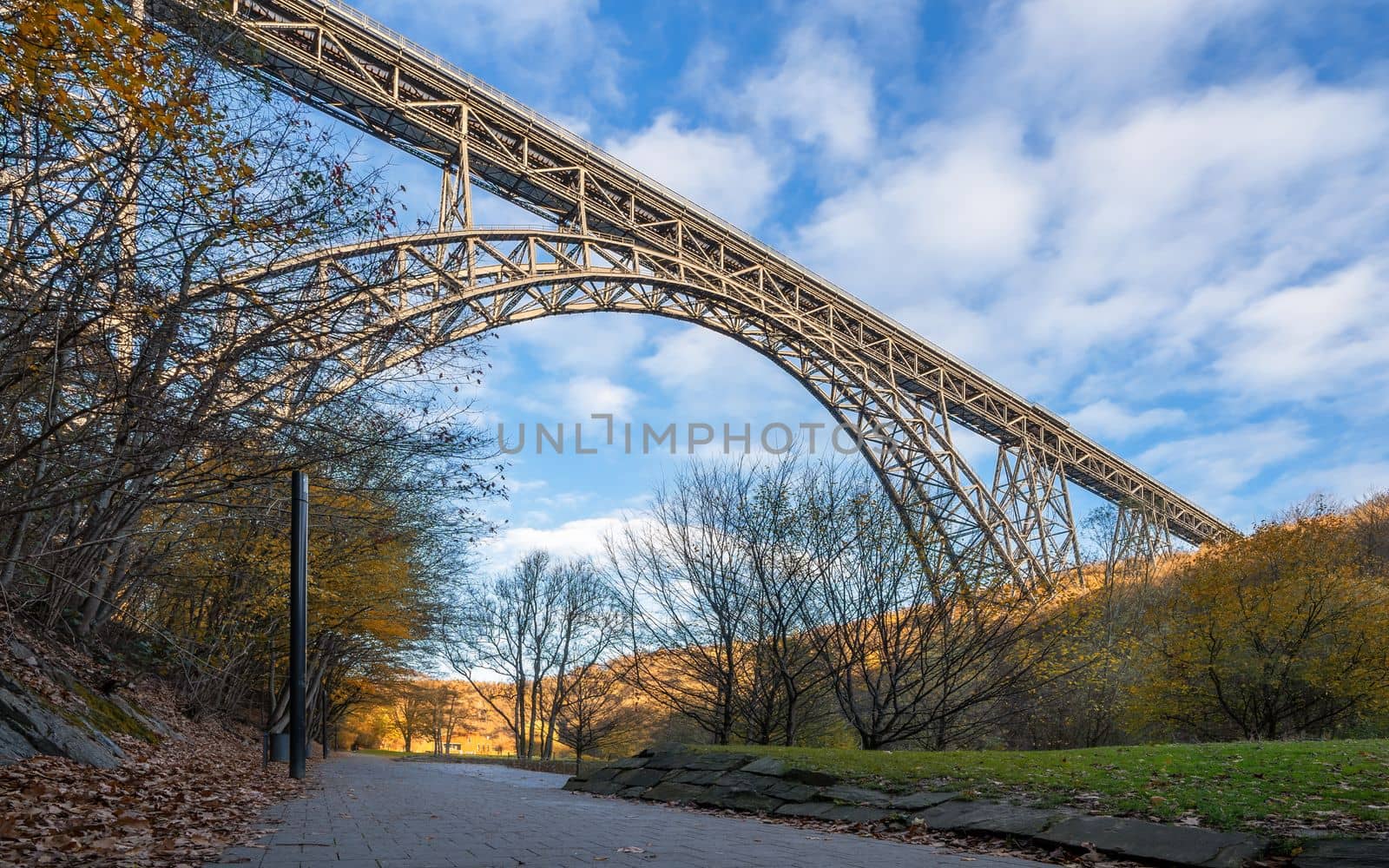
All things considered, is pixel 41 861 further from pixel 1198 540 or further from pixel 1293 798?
pixel 1198 540

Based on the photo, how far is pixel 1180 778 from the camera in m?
7.09

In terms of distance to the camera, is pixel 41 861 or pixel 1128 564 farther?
pixel 1128 564

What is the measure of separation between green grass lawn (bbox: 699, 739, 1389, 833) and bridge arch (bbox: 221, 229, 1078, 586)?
14.2 feet

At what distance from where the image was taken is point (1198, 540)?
43.0 m

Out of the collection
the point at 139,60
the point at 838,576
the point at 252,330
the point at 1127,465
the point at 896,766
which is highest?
the point at 1127,465

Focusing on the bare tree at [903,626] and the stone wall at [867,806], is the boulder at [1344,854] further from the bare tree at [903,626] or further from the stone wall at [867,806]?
the bare tree at [903,626]

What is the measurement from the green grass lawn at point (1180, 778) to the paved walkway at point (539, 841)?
1411mm

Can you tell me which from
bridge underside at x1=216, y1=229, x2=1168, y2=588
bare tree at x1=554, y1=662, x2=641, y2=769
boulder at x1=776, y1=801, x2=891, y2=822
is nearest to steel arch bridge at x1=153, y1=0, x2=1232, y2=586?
bridge underside at x1=216, y1=229, x2=1168, y2=588

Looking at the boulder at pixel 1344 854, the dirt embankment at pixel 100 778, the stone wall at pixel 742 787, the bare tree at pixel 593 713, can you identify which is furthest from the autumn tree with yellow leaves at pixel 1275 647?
the bare tree at pixel 593 713

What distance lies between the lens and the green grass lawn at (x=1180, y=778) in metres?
5.45

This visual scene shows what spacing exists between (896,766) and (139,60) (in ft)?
29.4

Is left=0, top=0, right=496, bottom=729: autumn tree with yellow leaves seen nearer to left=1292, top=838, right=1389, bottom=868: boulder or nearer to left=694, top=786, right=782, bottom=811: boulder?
left=694, top=786, right=782, bottom=811: boulder

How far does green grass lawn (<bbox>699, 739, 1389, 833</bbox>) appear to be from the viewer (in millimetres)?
5453

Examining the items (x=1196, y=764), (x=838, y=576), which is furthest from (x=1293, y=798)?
(x=838, y=576)
